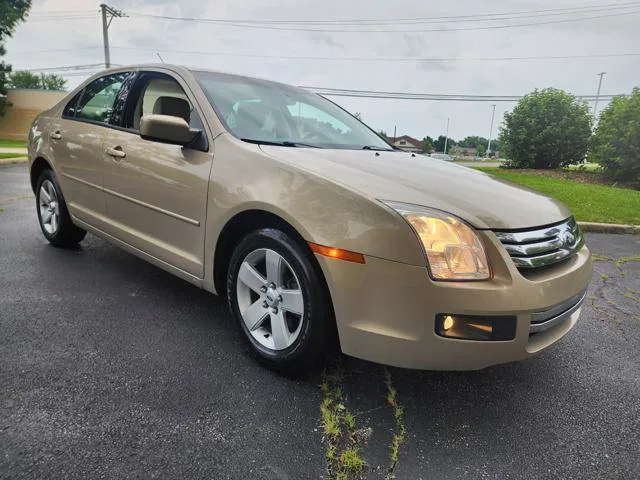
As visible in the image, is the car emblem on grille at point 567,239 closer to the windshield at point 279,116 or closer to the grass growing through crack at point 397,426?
the grass growing through crack at point 397,426

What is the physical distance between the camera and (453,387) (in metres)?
2.42

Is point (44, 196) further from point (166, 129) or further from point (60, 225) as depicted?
→ point (166, 129)

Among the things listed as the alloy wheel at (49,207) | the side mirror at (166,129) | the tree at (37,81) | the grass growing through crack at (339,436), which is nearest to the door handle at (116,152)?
the side mirror at (166,129)

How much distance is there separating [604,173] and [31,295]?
56.7 ft

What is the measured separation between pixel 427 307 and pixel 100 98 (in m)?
→ 3.22

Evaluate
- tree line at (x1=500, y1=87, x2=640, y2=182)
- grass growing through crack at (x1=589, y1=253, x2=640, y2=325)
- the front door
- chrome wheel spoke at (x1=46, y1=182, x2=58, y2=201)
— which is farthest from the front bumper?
tree line at (x1=500, y1=87, x2=640, y2=182)

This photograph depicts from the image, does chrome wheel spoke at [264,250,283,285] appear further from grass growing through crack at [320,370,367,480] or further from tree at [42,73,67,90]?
tree at [42,73,67,90]

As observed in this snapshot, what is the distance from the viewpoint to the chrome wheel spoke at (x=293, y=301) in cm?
223

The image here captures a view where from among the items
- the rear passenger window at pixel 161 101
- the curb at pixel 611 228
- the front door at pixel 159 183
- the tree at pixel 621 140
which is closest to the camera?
the front door at pixel 159 183

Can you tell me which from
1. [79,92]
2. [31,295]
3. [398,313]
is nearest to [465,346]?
[398,313]

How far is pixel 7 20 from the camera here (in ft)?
89.6

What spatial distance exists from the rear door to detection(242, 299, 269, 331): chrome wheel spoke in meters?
1.70

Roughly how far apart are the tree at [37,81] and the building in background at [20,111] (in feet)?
165

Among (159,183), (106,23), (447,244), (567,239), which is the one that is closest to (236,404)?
(447,244)
